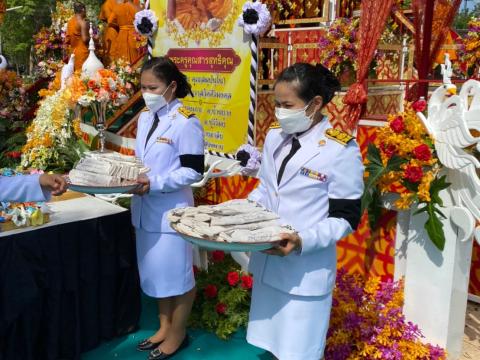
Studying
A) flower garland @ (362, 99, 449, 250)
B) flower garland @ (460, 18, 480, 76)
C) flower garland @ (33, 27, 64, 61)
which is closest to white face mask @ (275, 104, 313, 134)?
flower garland @ (362, 99, 449, 250)

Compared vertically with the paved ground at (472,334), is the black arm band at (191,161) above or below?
above

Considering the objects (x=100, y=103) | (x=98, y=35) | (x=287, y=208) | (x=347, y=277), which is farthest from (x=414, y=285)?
(x=98, y=35)

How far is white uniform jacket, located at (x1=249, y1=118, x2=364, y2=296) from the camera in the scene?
1958 mm

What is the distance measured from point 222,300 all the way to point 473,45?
243 inches

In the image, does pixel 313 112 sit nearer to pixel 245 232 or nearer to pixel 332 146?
pixel 332 146

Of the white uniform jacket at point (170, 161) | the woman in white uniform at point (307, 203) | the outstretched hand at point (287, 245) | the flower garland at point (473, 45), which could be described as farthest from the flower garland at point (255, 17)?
the flower garland at point (473, 45)

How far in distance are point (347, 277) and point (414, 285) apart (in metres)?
0.47

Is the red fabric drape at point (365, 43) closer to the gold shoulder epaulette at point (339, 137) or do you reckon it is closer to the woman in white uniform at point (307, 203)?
the woman in white uniform at point (307, 203)

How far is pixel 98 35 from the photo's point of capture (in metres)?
9.83

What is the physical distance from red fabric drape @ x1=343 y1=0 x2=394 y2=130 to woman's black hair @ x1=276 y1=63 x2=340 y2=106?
86.9 inches

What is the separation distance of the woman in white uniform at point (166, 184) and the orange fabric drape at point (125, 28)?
6.42 m

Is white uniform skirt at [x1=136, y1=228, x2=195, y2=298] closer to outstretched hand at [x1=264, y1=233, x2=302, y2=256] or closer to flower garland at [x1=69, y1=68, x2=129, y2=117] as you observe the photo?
outstretched hand at [x1=264, y1=233, x2=302, y2=256]

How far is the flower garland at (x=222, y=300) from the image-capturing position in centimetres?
340

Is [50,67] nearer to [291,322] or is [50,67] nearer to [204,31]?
[204,31]
